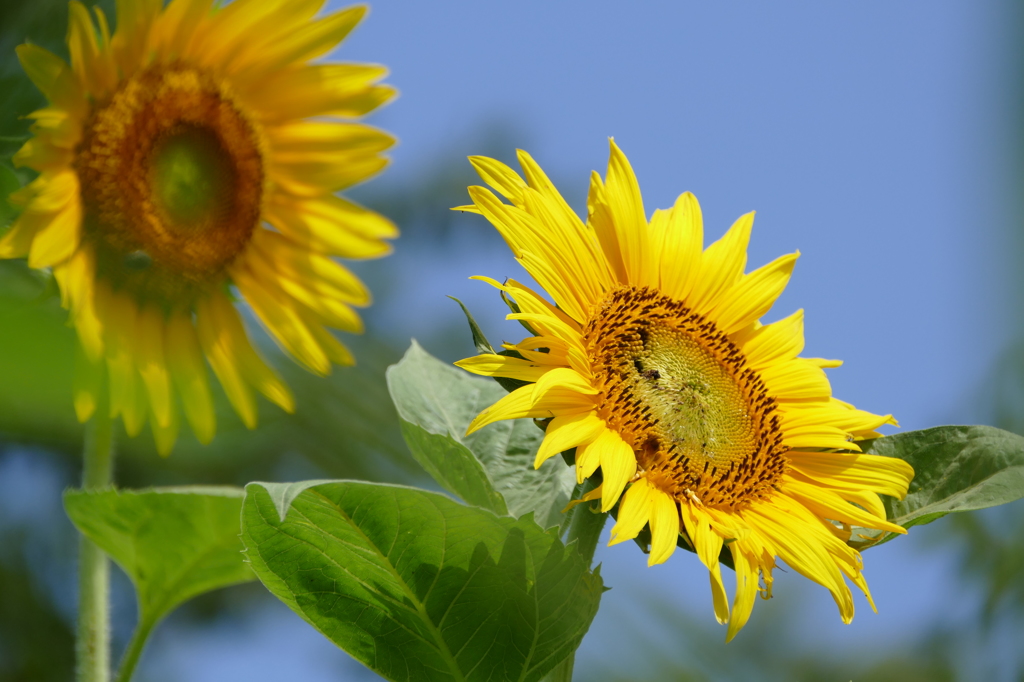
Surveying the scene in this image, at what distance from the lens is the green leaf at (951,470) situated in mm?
376

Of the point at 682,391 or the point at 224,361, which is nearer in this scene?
the point at 682,391

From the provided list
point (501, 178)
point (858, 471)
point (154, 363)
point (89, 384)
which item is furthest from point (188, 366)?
point (858, 471)

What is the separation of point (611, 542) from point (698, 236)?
0.19 m

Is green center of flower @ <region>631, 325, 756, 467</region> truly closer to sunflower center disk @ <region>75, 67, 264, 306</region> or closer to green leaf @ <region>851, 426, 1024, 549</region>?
green leaf @ <region>851, 426, 1024, 549</region>

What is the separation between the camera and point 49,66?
0.53m

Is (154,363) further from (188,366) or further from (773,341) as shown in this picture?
(773,341)

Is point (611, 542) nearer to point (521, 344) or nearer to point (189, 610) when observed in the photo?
point (521, 344)

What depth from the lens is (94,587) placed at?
0.42 m

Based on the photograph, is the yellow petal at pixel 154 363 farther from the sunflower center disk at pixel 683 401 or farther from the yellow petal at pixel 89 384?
the sunflower center disk at pixel 683 401

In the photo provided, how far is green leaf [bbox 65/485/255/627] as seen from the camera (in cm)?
42

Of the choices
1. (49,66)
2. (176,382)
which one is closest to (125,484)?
(176,382)

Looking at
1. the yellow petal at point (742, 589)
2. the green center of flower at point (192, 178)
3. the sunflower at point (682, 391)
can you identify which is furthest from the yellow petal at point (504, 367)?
the green center of flower at point (192, 178)

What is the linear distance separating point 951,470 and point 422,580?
24 cm

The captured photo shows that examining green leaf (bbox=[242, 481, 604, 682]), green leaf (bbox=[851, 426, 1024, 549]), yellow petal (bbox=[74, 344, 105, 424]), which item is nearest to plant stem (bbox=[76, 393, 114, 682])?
yellow petal (bbox=[74, 344, 105, 424])
